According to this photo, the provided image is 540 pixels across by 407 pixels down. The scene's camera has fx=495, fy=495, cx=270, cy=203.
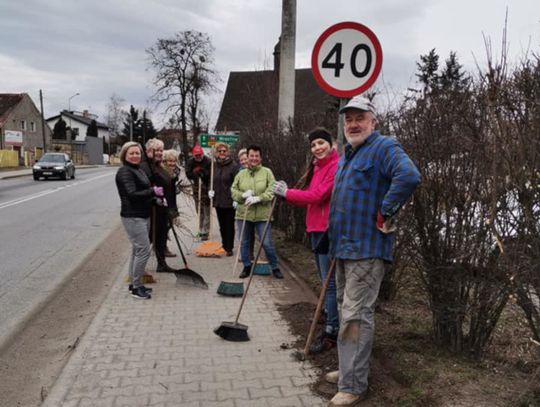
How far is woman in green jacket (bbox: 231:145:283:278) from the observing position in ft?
23.0

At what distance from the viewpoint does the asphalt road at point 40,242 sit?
6.14 m

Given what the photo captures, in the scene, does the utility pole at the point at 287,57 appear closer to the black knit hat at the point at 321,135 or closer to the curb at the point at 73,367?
the black knit hat at the point at 321,135

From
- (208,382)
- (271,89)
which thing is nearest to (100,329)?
(208,382)

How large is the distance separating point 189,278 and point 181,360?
2523 mm

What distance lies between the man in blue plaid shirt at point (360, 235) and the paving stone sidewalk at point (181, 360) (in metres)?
0.37

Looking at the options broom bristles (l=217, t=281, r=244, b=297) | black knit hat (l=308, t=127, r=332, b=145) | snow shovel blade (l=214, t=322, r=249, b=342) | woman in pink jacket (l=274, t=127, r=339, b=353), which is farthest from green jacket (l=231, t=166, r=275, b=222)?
snow shovel blade (l=214, t=322, r=249, b=342)

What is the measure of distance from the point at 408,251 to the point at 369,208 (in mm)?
928

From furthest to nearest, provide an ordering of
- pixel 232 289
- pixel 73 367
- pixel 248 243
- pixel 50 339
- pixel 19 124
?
pixel 19 124 < pixel 248 243 < pixel 232 289 < pixel 50 339 < pixel 73 367

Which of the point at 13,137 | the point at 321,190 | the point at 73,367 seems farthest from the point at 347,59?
the point at 13,137

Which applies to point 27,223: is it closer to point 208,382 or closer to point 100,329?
point 100,329

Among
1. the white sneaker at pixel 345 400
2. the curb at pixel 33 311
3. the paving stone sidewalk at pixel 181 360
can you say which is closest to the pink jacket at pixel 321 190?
the paving stone sidewalk at pixel 181 360

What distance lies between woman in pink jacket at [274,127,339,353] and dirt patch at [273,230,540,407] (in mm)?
194

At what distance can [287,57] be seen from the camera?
10.5m

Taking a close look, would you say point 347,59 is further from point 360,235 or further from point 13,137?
point 13,137
